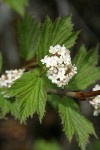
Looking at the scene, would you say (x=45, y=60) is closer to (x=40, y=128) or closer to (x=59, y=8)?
(x=59, y=8)

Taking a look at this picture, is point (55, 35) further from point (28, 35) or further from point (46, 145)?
point (46, 145)

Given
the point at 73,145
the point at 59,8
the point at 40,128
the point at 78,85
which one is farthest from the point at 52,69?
the point at 40,128

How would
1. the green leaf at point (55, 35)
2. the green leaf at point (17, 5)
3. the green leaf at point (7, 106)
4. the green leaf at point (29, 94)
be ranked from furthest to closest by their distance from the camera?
the green leaf at point (17, 5)
the green leaf at point (7, 106)
the green leaf at point (55, 35)
the green leaf at point (29, 94)

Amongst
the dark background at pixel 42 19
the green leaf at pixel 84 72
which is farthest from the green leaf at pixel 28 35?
the dark background at pixel 42 19

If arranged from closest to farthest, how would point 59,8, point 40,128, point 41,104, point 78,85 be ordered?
point 41,104
point 78,85
point 59,8
point 40,128

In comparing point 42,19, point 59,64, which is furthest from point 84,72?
point 42,19

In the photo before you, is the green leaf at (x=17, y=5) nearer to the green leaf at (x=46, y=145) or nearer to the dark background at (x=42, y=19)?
the dark background at (x=42, y=19)

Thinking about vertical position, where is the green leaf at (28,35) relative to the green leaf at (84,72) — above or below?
above
